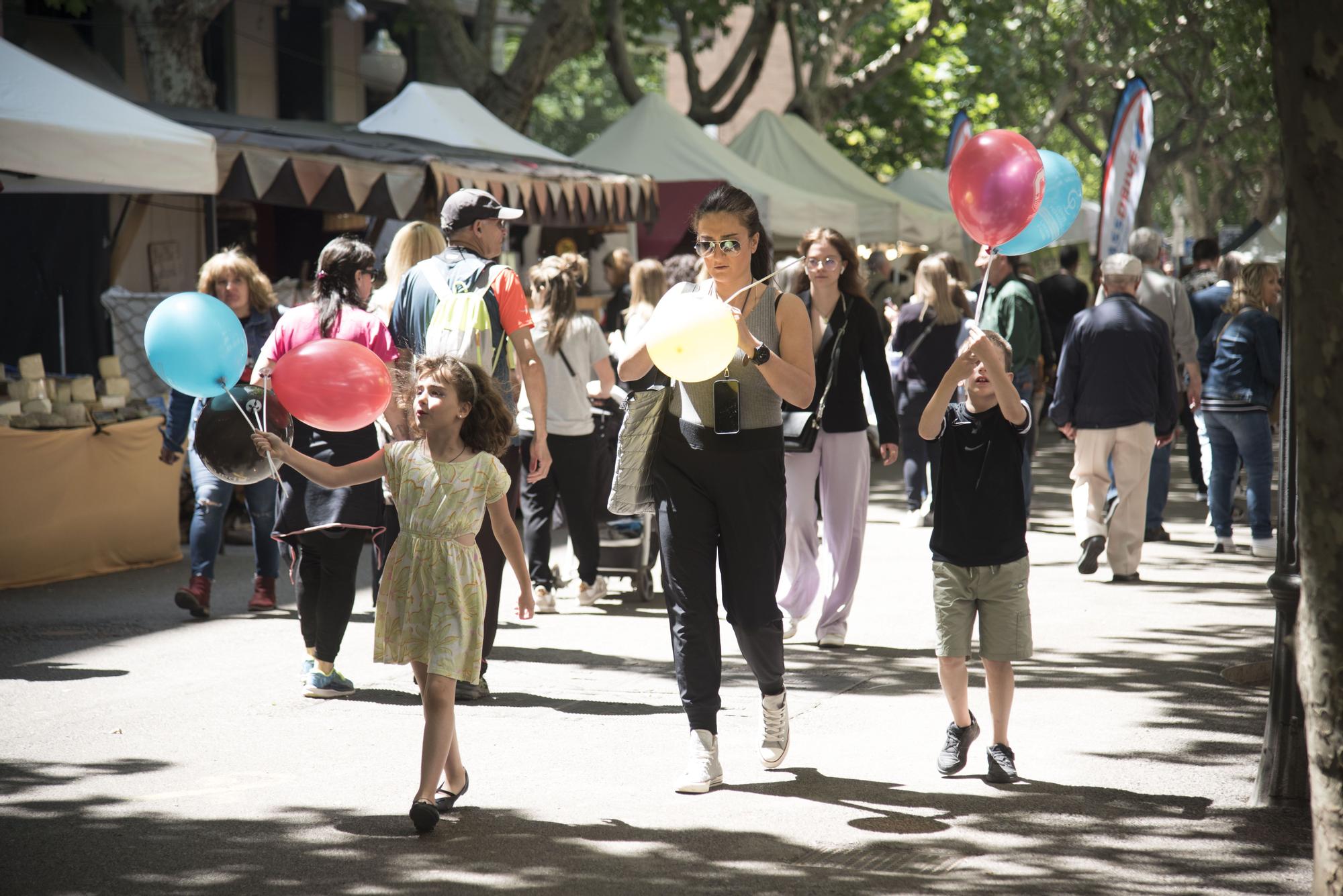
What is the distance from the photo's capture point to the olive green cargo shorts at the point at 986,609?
509 cm

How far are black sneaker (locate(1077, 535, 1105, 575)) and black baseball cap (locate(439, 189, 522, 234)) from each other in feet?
15.3

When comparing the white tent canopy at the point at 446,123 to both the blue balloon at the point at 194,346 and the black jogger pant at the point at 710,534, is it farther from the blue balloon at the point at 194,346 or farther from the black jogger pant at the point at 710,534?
the black jogger pant at the point at 710,534

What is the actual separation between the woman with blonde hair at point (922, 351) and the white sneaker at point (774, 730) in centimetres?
530

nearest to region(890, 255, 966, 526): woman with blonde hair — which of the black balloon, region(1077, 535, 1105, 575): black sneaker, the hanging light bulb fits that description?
region(1077, 535, 1105, 575): black sneaker

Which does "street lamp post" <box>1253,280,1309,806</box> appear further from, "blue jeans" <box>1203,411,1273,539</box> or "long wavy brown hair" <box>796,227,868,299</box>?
"blue jeans" <box>1203,411,1273,539</box>

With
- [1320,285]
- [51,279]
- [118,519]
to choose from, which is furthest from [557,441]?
[51,279]

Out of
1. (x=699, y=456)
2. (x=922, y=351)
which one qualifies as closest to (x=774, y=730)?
(x=699, y=456)

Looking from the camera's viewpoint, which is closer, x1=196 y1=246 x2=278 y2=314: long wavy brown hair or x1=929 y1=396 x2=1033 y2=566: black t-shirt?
x1=929 y1=396 x2=1033 y2=566: black t-shirt

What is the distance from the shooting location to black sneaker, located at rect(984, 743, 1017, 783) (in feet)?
16.7

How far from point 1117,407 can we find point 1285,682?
429cm

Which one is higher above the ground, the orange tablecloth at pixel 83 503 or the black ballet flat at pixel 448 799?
the orange tablecloth at pixel 83 503

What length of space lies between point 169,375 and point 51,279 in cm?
875

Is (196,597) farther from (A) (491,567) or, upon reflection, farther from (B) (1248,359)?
(B) (1248,359)

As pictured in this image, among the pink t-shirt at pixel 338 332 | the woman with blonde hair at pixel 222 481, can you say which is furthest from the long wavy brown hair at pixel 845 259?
the woman with blonde hair at pixel 222 481
